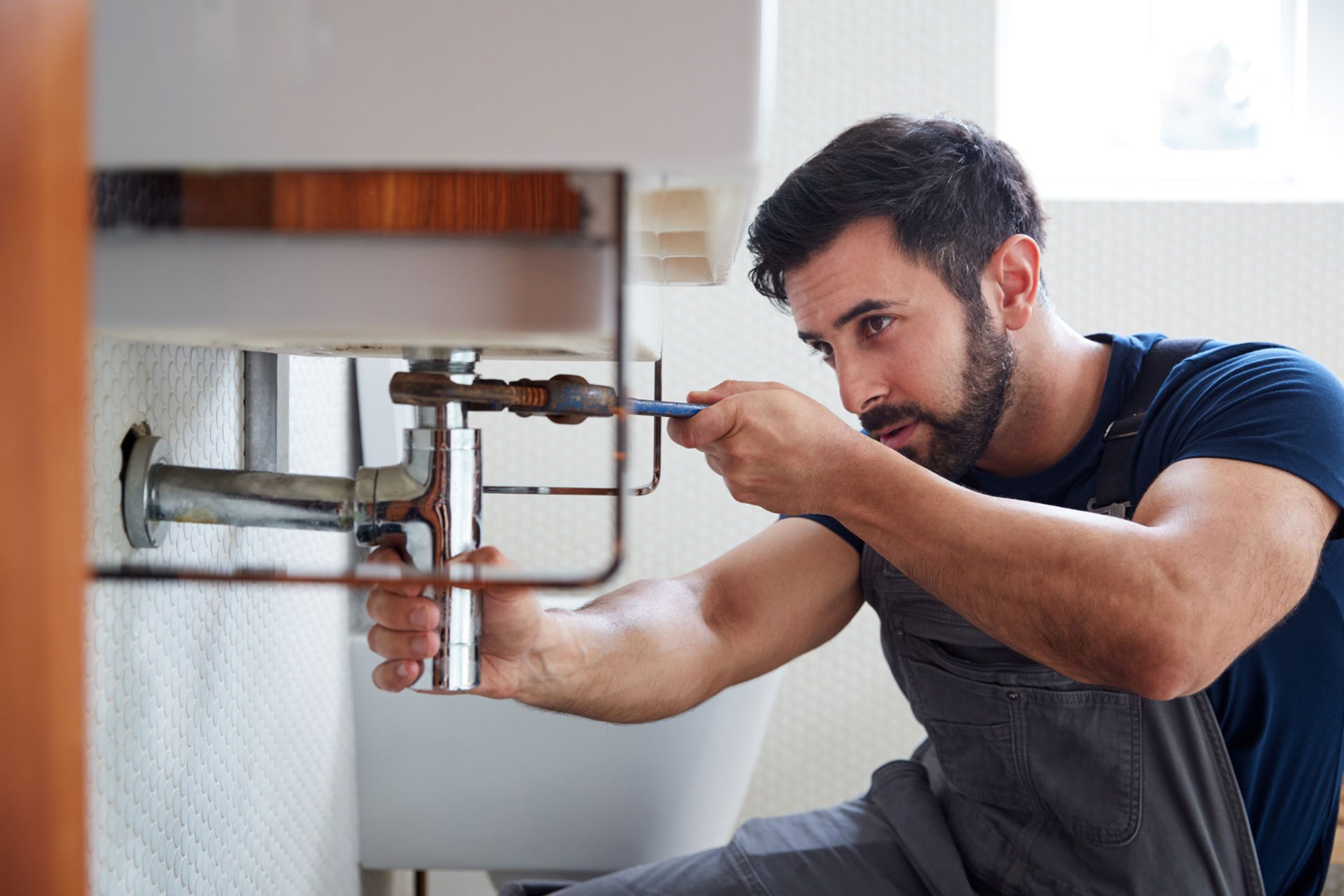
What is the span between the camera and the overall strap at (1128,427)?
85 centimetres

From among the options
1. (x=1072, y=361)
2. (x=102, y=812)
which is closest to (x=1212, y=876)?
(x=1072, y=361)

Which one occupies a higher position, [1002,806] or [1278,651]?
[1278,651]

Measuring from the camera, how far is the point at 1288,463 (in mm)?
687

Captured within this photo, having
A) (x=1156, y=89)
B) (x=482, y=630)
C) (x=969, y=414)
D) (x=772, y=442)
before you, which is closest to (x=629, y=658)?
(x=482, y=630)

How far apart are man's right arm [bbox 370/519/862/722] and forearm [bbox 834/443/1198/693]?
0.25m

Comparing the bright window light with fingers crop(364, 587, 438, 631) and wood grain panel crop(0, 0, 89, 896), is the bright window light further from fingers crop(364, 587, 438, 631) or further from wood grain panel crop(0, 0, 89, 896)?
wood grain panel crop(0, 0, 89, 896)

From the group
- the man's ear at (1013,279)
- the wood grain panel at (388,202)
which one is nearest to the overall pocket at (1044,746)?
the man's ear at (1013,279)

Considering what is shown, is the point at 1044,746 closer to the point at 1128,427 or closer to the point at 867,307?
the point at 1128,427

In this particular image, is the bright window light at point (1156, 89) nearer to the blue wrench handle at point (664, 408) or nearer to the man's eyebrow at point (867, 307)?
the man's eyebrow at point (867, 307)

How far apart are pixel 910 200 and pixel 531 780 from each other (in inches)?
28.2

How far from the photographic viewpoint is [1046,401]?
964mm

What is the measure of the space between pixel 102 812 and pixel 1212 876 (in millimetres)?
781

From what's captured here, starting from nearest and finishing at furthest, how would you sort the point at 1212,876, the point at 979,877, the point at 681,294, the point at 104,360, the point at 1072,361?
the point at 104,360
the point at 1212,876
the point at 979,877
the point at 1072,361
the point at 681,294

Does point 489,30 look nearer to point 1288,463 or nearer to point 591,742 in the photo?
point 1288,463
